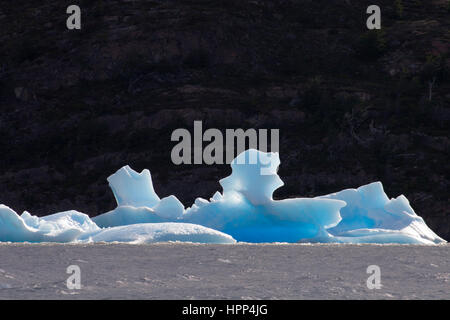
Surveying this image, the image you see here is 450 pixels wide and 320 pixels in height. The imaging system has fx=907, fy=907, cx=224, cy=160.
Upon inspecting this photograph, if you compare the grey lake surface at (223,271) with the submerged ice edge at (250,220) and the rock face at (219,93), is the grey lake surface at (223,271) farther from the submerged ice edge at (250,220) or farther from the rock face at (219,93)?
the rock face at (219,93)

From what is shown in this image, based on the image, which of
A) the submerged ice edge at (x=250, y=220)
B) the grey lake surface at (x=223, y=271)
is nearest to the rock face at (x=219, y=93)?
the submerged ice edge at (x=250, y=220)

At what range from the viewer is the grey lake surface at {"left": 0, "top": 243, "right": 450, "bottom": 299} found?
1130cm

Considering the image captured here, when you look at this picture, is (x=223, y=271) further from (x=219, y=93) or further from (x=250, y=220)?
(x=219, y=93)

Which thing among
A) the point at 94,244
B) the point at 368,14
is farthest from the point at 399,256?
the point at 368,14

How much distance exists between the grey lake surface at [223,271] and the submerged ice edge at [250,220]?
1056 millimetres

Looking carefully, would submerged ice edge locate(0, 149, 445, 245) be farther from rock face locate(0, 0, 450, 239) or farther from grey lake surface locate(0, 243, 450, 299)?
rock face locate(0, 0, 450, 239)

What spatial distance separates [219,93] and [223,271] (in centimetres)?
2946

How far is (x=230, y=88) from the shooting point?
1674 inches

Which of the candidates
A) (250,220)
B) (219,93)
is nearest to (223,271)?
(250,220)

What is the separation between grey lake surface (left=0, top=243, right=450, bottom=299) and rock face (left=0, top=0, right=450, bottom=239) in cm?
1889

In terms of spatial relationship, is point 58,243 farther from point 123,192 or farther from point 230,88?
point 230,88

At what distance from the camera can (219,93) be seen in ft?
138

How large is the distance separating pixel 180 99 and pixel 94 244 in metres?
26.2

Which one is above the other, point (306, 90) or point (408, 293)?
point (306, 90)
